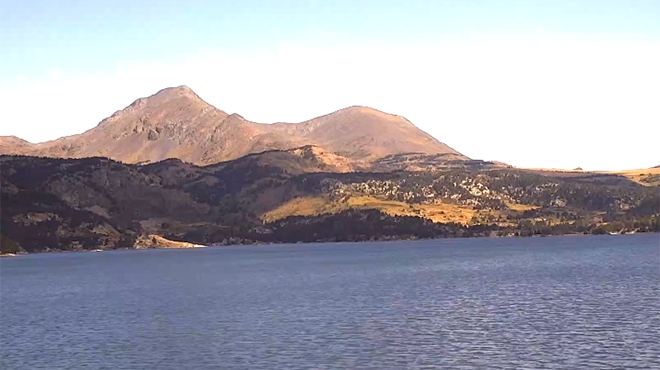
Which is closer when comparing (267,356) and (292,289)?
(267,356)

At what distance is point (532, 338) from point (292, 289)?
87525 mm

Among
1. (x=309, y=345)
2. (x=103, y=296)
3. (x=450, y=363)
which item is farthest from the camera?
(x=103, y=296)

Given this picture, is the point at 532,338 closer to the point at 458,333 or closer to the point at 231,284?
the point at 458,333

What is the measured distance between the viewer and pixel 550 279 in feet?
588

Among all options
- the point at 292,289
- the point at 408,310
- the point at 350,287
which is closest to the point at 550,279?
the point at 350,287

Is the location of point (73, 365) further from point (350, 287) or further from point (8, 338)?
point (350, 287)

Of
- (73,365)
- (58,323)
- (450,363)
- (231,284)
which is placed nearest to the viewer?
(450,363)

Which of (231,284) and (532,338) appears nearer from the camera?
(532,338)

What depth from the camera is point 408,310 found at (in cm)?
12362

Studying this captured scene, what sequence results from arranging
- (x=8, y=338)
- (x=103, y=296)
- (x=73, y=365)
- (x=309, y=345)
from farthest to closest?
1. (x=103, y=296)
2. (x=8, y=338)
3. (x=309, y=345)
4. (x=73, y=365)

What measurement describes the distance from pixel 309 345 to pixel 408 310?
34.8 m

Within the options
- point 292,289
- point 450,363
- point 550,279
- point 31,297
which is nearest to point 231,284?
point 292,289

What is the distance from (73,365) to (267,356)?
61.0ft

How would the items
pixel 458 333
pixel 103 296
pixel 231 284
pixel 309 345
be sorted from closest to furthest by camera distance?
pixel 309 345 → pixel 458 333 → pixel 103 296 → pixel 231 284
